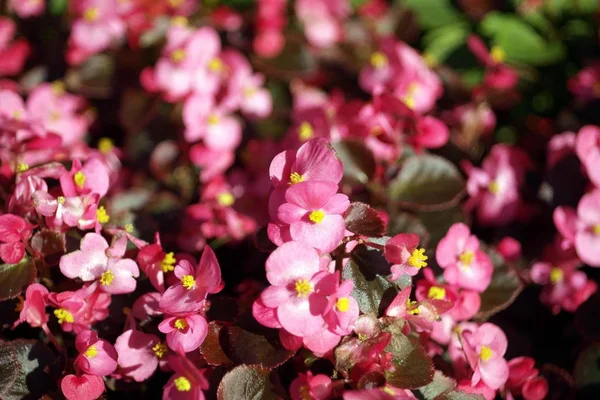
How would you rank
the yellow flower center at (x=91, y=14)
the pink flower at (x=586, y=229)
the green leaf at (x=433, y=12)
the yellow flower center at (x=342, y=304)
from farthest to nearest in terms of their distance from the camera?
the green leaf at (x=433, y=12)
the yellow flower center at (x=91, y=14)
the pink flower at (x=586, y=229)
the yellow flower center at (x=342, y=304)

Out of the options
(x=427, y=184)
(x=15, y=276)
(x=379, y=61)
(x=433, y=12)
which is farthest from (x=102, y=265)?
(x=433, y=12)

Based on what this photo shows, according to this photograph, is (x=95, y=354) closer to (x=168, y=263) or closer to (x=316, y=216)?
(x=168, y=263)

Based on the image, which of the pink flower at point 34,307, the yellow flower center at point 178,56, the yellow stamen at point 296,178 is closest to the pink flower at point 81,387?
the pink flower at point 34,307

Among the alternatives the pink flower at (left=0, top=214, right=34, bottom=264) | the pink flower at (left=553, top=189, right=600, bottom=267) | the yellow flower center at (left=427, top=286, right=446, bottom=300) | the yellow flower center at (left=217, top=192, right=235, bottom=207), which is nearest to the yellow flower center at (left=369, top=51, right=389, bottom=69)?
the yellow flower center at (left=217, top=192, right=235, bottom=207)

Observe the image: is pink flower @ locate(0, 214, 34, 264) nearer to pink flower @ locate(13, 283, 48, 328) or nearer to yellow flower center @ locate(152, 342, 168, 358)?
pink flower @ locate(13, 283, 48, 328)

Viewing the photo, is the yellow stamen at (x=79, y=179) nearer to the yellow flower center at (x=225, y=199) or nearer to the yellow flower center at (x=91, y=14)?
the yellow flower center at (x=225, y=199)

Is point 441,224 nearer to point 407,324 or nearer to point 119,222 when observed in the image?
point 407,324
